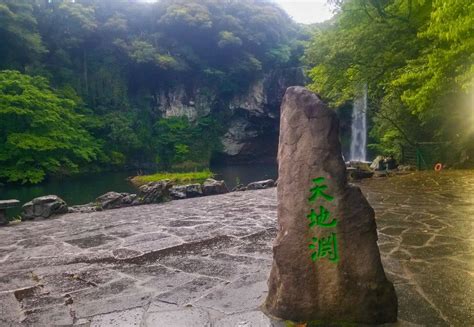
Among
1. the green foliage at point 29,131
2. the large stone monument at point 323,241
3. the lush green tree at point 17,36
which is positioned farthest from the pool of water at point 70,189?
the large stone monument at point 323,241

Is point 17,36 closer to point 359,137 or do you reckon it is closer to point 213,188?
point 213,188

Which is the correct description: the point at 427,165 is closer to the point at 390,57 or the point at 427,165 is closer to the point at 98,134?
the point at 390,57

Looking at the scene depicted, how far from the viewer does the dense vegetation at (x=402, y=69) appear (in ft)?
34.1

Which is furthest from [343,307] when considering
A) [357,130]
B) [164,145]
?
[164,145]

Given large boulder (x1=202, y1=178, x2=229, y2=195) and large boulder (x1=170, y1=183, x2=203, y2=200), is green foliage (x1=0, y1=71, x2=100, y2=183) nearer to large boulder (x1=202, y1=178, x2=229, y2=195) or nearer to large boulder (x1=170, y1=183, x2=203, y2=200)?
large boulder (x1=170, y1=183, x2=203, y2=200)

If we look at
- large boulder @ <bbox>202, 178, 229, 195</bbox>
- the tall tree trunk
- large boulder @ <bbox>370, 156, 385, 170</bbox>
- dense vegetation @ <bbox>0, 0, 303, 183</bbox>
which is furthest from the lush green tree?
large boulder @ <bbox>370, 156, 385, 170</bbox>

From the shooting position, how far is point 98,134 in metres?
31.1

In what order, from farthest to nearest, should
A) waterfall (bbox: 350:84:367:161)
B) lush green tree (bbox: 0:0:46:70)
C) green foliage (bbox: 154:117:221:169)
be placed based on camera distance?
green foliage (bbox: 154:117:221:169)
waterfall (bbox: 350:84:367:161)
lush green tree (bbox: 0:0:46:70)

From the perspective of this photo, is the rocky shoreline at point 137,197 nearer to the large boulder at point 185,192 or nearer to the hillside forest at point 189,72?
the large boulder at point 185,192

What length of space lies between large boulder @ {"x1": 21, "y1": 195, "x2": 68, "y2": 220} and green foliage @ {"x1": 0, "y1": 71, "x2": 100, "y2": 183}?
1459 centimetres

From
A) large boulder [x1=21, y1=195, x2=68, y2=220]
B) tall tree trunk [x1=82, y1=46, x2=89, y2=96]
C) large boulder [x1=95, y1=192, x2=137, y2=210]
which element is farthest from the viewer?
tall tree trunk [x1=82, y1=46, x2=89, y2=96]

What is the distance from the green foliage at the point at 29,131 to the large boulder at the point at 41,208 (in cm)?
1459

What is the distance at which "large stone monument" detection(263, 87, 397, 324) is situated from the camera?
2668 mm

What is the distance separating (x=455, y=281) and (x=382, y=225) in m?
2.54
